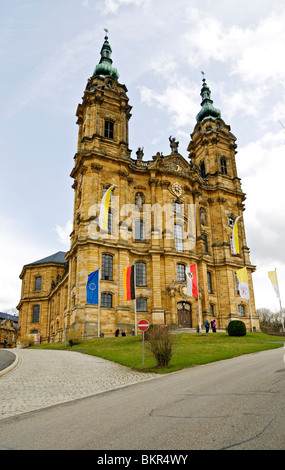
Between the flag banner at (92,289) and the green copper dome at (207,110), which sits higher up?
the green copper dome at (207,110)

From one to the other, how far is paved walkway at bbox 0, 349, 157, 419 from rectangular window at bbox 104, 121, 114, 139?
31771 mm

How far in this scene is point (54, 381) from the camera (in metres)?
13.0

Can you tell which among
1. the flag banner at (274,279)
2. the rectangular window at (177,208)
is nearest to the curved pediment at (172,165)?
the rectangular window at (177,208)

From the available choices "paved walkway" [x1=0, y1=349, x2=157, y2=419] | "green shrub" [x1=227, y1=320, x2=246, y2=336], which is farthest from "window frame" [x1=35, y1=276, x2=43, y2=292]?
"paved walkway" [x1=0, y1=349, x2=157, y2=419]

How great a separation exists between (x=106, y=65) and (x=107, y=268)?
31060 mm

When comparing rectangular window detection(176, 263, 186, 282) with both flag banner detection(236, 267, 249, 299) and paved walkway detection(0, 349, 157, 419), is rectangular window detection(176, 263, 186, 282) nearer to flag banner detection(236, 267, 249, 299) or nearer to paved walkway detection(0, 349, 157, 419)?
flag banner detection(236, 267, 249, 299)

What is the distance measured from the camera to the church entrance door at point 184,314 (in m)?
39.3

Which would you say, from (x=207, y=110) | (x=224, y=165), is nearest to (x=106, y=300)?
(x=224, y=165)

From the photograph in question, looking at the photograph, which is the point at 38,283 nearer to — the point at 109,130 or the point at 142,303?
the point at 142,303

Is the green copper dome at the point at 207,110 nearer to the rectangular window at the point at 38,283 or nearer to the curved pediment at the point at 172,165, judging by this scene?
the curved pediment at the point at 172,165

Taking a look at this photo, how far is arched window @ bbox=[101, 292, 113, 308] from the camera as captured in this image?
3538cm

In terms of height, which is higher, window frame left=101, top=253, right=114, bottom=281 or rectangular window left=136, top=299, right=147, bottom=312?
window frame left=101, top=253, right=114, bottom=281

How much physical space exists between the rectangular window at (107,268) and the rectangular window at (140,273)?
13.2 ft

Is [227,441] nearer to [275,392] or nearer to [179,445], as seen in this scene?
[179,445]
